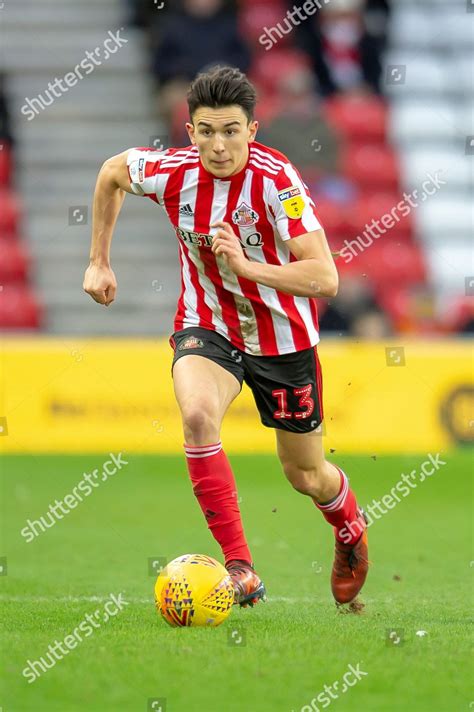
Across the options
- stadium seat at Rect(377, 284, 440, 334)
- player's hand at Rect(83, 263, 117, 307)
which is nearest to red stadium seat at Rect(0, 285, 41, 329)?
stadium seat at Rect(377, 284, 440, 334)

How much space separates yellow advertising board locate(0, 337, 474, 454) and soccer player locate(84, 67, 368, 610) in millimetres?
7586

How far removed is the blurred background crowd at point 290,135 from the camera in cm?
1719

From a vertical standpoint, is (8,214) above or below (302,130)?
below

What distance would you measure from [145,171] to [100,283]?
576mm

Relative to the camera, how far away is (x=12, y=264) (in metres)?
17.4

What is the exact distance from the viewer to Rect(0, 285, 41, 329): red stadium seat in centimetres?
1638

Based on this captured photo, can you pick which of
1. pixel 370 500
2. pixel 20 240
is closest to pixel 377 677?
pixel 370 500

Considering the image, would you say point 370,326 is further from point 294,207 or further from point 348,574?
point 294,207

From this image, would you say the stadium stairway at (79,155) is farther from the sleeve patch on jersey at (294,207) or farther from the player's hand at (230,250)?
the player's hand at (230,250)

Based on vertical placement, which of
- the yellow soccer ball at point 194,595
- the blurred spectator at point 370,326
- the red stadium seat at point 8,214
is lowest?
the blurred spectator at point 370,326

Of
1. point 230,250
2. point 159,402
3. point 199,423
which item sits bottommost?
point 159,402

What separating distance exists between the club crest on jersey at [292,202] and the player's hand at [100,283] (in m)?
0.96

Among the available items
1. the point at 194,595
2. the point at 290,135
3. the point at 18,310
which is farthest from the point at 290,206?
the point at 290,135

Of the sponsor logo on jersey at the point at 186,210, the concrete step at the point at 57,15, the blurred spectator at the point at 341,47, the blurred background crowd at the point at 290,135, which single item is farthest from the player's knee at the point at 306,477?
Result: the concrete step at the point at 57,15
